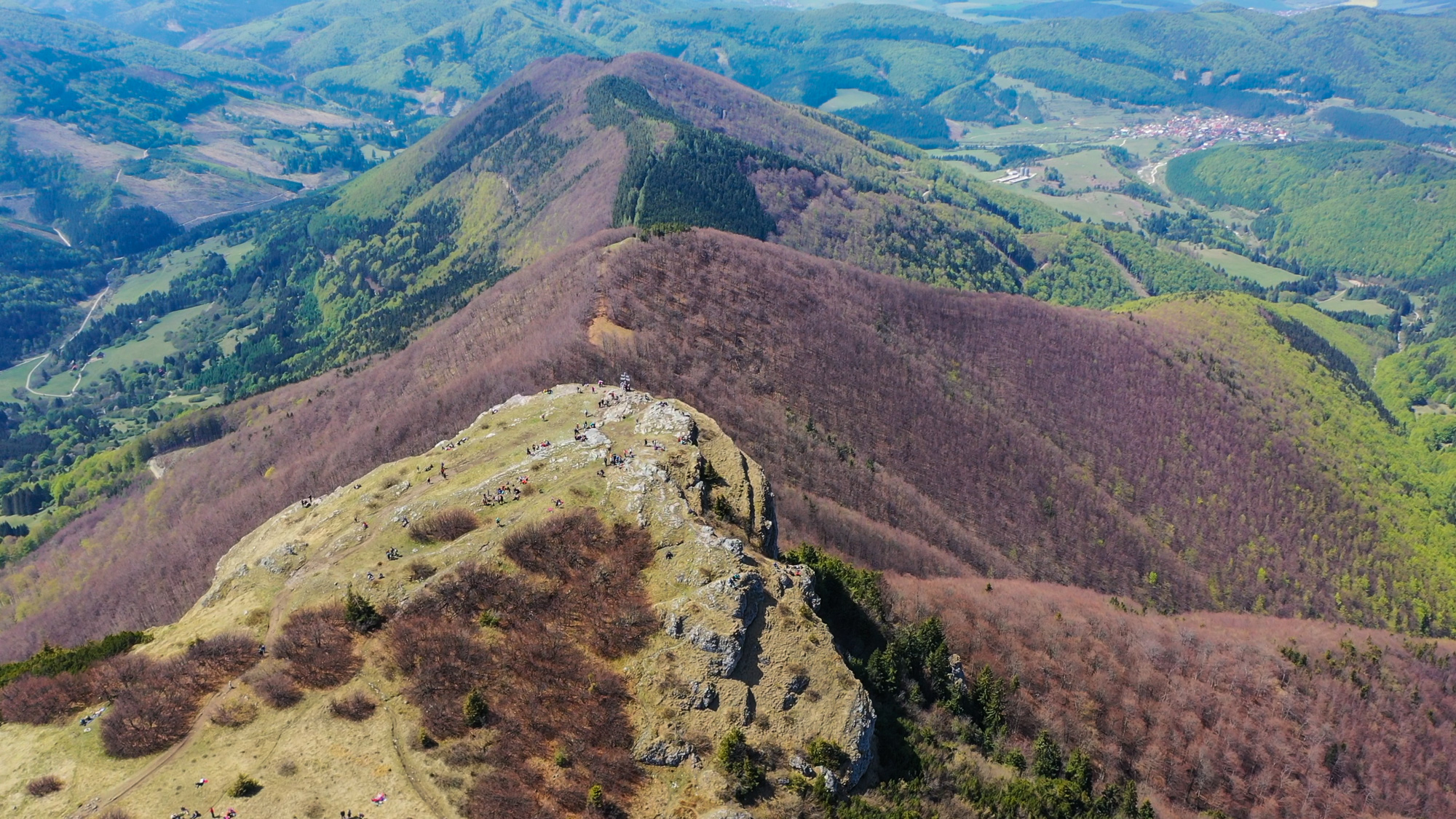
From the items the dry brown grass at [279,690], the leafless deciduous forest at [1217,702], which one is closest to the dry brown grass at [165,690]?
the dry brown grass at [279,690]

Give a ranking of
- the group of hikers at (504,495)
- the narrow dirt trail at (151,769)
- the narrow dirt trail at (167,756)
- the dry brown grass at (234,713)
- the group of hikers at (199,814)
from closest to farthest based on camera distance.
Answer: the group of hikers at (199,814), the narrow dirt trail at (151,769), the narrow dirt trail at (167,756), the dry brown grass at (234,713), the group of hikers at (504,495)

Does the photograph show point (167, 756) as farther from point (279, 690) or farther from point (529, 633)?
point (529, 633)

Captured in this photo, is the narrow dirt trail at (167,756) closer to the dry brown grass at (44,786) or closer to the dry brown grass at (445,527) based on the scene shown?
the dry brown grass at (44,786)

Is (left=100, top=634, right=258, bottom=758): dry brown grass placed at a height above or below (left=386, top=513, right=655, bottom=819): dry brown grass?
below

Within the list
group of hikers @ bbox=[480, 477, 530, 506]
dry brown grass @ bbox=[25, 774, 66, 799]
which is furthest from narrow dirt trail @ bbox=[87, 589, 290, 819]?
group of hikers @ bbox=[480, 477, 530, 506]

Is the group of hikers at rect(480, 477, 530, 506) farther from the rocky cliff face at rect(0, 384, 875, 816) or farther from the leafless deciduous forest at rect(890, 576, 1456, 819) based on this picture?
the leafless deciduous forest at rect(890, 576, 1456, 819)

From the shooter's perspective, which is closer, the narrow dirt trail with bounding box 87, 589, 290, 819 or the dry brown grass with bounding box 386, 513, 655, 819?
the narrow dirt trail with bounding box 87, 589, 290, 819

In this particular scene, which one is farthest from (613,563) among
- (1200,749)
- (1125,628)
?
(1125,628)
